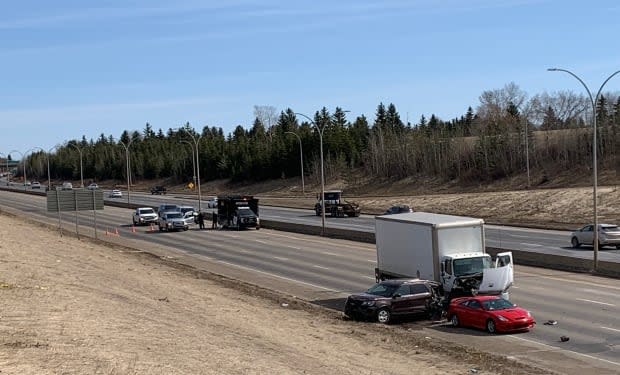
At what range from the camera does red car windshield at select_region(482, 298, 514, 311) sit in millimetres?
21656

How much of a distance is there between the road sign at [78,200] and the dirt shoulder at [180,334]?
24.0m

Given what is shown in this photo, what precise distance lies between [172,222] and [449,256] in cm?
3957

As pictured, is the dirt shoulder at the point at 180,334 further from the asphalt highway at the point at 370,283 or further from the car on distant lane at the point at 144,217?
the car on distant lane at the point at 144,217

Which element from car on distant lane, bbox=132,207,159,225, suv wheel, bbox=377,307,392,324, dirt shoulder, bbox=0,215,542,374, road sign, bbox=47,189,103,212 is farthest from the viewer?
car on distant lane, bbox=132,207,159,225

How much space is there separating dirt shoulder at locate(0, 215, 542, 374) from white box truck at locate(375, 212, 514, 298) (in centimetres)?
334

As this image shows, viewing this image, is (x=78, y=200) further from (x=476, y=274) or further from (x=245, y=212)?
(x=476, y=274)

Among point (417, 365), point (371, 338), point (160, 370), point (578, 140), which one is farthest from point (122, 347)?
point (578, 140)

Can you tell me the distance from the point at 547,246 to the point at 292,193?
80.1 metres

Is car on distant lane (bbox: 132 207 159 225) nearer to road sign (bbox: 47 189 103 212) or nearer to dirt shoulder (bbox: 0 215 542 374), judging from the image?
road sign (bbox: 47 189 103 212)

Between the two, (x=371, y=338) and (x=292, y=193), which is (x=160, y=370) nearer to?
(x=371, y=338)

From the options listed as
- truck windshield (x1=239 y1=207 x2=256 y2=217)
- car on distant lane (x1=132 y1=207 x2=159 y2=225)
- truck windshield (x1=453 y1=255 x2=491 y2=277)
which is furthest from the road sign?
truck windshield (x1=453 y1=255 x2=491 y2=277)

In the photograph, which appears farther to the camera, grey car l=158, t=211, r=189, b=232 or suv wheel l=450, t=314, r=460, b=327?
grey car l=158, t=211, r=189, b=232

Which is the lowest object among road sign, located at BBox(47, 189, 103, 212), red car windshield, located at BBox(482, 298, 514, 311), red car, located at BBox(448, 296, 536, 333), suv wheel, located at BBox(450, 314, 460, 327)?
suv wheel, located at BBox(450, 314, 460, 327)

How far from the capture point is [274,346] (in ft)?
57.5
